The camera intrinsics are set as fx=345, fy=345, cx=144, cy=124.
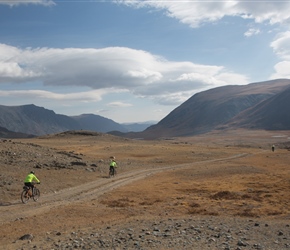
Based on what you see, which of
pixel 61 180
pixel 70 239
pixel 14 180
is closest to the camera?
pixel 70 239

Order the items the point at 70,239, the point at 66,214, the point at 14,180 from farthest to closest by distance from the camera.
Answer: the point at 14,180
the point at 66,214
the point at 70,239

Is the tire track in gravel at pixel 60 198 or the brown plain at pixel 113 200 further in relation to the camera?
the tire track in gravel at pixel 60 198

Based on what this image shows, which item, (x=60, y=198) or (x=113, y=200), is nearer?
(x=113, y=200)

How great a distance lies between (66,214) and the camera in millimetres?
18547

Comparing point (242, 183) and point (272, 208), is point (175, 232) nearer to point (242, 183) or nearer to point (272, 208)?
point (272, 208)

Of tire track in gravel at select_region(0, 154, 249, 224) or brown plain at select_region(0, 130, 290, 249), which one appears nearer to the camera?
brown plain at select_region(0, 130, 290, 249)

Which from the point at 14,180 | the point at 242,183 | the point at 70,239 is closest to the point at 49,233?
the point at 70,239

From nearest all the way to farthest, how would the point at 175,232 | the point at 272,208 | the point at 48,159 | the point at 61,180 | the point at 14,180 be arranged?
the point at 175,232, the point at 272,208, the point at 14,180, the point at 61,180, the point at 48,159

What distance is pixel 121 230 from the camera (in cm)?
1488

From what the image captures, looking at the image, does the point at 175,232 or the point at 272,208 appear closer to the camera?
the point at 175,232

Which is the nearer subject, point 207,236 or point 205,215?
point 207,236

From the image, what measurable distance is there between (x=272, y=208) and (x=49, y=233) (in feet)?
43.6

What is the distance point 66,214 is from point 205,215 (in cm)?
756

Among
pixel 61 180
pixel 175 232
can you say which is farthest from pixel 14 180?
pixel 175 232
